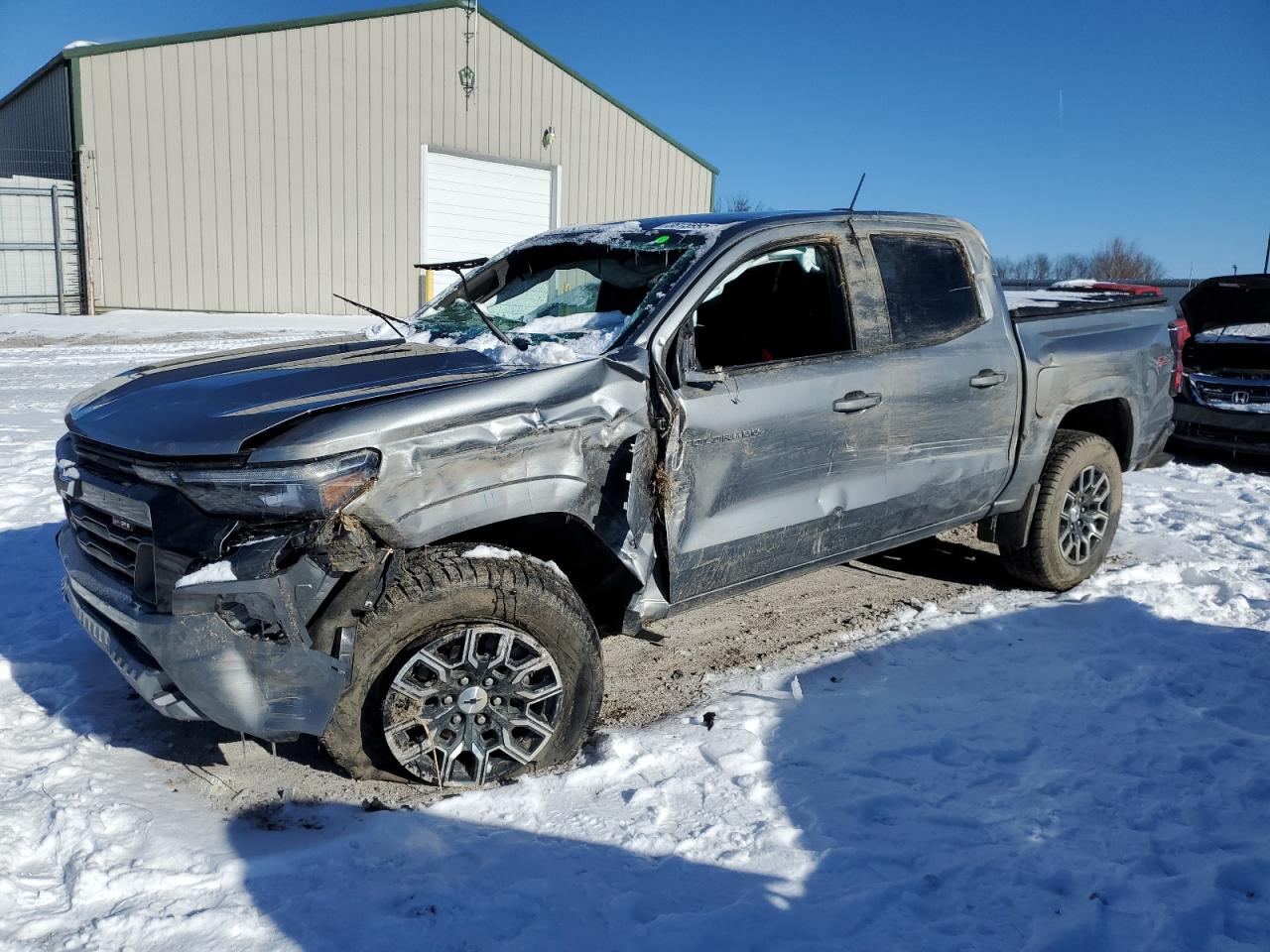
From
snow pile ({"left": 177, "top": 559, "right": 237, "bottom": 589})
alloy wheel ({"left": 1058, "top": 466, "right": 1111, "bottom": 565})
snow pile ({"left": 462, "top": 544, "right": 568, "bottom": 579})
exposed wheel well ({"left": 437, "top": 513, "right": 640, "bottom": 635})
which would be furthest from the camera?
alloy wheel ({"left": 1058, "top": 466, "right": 1111, "bottom": 565})

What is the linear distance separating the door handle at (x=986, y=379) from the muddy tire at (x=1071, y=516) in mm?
774

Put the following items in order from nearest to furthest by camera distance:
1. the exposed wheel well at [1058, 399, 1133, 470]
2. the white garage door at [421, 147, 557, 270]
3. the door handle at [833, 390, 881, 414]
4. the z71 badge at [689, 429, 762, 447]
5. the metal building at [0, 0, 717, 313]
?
the z71 badge at [689, 429, 762, 447]
the door handle at [833, 390, 881, 414]
the exposed wheel well at [1058, 399, 1133, 470]
the metal building at [0, 0, 717, 313]
the white garage door at [421, 147, 557, 270]

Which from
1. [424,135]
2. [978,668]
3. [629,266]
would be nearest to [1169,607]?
[978,668]

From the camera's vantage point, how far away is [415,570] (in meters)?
2.94

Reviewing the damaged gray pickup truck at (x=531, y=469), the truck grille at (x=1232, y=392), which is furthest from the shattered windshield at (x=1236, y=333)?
the damaged gray pickup truck at (x=531, y=469)

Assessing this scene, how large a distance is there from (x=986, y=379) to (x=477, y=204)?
58.0 feet

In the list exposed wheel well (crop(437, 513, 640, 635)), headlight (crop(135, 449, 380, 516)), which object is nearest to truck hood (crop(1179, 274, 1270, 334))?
exposed wheel well (crop(437, 513, 640, 635))

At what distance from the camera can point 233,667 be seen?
2.74 metres

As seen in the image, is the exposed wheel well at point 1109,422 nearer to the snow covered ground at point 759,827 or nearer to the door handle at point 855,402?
the snow covered ground at point 759,827

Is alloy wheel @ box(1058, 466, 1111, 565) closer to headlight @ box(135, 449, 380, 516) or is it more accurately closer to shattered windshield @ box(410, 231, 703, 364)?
shattered windshield @ box(410, 231, 703, 364)

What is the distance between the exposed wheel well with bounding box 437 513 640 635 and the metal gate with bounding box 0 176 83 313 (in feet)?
53.2

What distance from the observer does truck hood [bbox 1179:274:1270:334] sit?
9.20 m

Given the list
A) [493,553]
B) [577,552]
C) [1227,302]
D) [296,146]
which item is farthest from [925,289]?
[296,146]

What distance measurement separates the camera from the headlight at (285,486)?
106 inches
